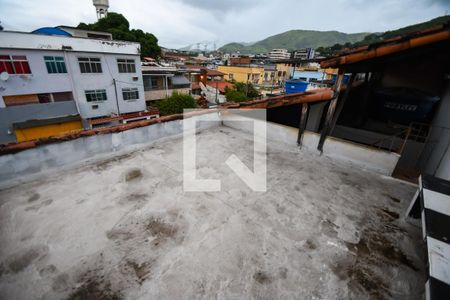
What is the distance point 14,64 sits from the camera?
13547mm

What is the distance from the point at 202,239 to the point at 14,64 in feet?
64.2

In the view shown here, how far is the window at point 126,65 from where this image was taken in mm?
18487

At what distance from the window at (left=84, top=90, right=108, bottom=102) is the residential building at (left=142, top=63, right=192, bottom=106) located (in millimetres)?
5681

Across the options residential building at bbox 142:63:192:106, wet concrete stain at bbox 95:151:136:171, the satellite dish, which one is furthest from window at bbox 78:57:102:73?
wet concrete stain at bbox 95:151:136:171

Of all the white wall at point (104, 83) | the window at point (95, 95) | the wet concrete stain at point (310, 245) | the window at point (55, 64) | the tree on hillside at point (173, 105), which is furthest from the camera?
the tree on hillside at point (173, 105)

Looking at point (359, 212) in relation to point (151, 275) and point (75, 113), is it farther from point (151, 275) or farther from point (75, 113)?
point (75, 113)

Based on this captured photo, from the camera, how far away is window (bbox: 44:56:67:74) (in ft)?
48.1

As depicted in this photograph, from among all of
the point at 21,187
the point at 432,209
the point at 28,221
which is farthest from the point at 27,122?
the point at 432,209

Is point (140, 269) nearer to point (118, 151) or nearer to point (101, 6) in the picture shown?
point (118, 151)

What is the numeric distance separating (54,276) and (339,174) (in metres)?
4.84

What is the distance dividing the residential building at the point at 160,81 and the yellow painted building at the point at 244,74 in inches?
848

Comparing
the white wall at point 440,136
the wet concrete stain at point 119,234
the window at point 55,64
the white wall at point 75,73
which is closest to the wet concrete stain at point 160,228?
the wet concrete stain at point 119,234

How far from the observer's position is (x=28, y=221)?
8.45ft

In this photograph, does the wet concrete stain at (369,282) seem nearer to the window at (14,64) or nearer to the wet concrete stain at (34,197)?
the wet concrete stain at (34,197)
